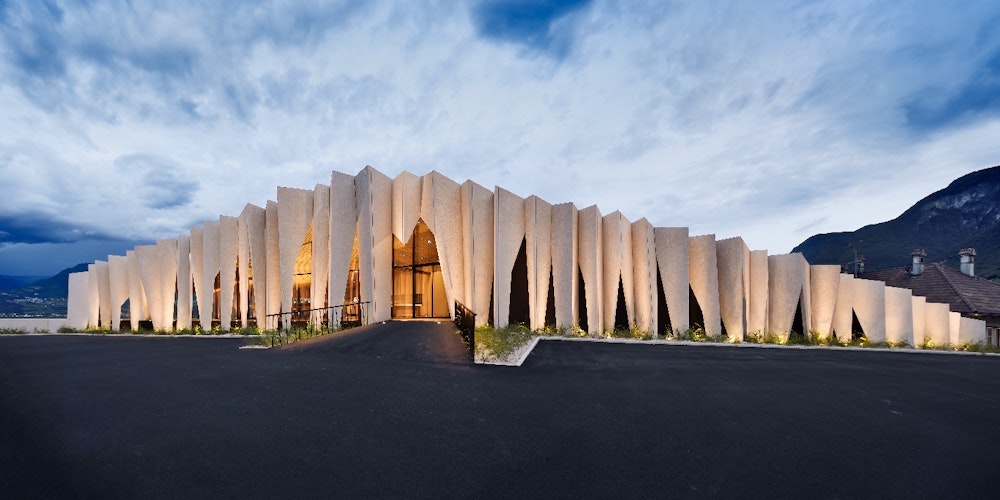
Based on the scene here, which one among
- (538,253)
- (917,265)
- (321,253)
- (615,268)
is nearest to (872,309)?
(615,268)

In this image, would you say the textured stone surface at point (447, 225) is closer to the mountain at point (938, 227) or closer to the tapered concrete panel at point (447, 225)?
the tapered concrete panel at point (447, 225)

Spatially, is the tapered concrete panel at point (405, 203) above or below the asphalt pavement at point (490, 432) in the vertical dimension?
above

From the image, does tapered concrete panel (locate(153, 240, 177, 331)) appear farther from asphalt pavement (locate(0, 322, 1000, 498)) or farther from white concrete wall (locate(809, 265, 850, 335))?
white concrete wall (locate(809, 265, 850, 335))

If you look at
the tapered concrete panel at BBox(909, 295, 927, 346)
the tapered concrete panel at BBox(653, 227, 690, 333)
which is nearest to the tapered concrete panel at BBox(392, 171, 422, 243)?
the tapered concrete panel at BBox(653, 227, 690, 333)

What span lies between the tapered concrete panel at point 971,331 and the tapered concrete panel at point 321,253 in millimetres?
26886

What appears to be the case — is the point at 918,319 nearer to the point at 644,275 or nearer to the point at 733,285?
the point at 733,285

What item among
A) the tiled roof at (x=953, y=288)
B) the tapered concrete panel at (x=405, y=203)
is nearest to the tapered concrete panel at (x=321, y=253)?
the tapered concrete panel at (x=405, y=203)

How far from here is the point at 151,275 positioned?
24.8 metres

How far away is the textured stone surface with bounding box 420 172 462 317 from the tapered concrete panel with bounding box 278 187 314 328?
650 centimetres

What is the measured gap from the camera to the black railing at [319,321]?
14.9 metres

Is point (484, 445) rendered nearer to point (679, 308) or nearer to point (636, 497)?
point (636, 497)

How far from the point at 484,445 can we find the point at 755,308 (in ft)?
55.8

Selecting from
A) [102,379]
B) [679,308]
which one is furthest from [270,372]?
[679,308]

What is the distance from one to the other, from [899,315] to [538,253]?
15.1 m
